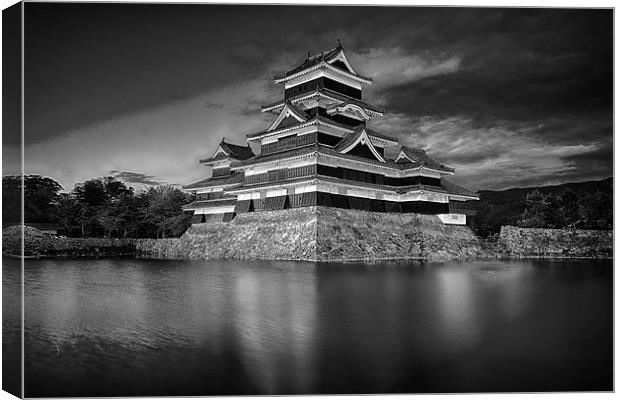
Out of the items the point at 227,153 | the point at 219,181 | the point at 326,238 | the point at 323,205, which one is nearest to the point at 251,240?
the point at 323,205

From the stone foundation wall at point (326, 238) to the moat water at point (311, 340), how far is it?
315 inches

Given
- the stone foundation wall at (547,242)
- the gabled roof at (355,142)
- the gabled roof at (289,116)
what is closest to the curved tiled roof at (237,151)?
the gabled roof at (289,116)

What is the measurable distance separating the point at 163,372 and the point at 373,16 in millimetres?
4432

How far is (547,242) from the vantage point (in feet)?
66.5

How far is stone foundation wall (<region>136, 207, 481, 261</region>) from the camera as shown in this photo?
17.9 m

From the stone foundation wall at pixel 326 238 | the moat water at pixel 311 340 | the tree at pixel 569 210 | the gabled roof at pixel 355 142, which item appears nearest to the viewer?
the moat water at pixel 311 340

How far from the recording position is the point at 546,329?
6418 millimetres

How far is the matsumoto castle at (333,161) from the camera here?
67.9 feet

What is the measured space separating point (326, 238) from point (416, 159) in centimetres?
815

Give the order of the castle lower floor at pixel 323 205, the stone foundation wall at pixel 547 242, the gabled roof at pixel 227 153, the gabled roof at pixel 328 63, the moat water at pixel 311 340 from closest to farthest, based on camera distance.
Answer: the moat water at pixel 311 340 < the stone foundation wall at pixel 547 242 < the castle lower floor at pixel 323 205 < the gabled roof at pixel 328 63 < the gabled roof at pixel 227 153

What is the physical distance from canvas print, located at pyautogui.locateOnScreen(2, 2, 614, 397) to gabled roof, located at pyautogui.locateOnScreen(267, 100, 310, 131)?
1.91m

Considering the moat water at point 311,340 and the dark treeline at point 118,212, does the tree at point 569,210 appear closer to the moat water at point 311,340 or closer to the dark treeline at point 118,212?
the moat water at point 311,340

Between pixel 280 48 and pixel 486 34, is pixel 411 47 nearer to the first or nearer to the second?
pixel 486 34

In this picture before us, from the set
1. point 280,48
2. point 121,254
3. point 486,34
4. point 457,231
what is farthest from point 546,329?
point 121,254
